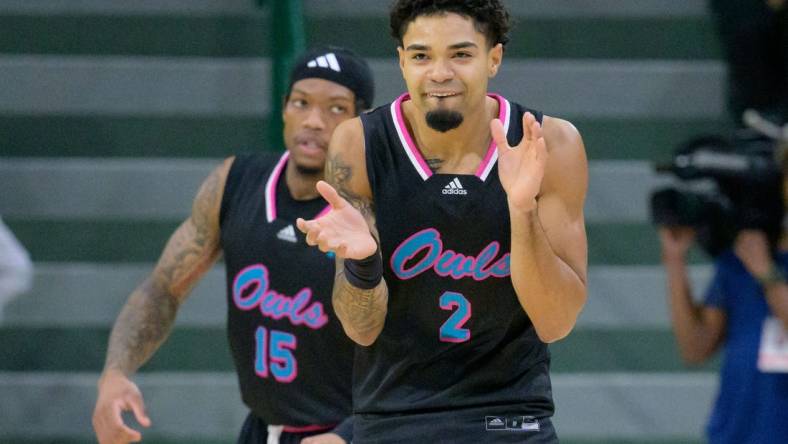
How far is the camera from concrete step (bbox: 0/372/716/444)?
205 inches

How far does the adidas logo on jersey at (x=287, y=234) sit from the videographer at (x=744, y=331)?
1344mm

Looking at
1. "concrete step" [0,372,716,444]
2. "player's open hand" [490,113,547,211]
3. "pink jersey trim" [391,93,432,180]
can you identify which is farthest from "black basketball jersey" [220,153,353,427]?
"concrete step" [0,372,716,444]

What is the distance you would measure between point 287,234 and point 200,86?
5.61 feet

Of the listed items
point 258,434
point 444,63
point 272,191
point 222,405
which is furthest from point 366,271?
point 222,405

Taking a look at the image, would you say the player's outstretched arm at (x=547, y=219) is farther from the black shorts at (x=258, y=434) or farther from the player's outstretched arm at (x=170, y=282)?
the player's outstretched arm at (x=170, y=282)

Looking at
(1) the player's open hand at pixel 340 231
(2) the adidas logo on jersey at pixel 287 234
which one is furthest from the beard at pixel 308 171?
(1) the player's open hand at pixel 340 231

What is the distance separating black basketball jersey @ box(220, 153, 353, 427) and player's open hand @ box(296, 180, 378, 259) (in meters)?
0.90

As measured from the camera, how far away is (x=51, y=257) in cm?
540

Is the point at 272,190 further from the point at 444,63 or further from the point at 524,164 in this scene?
the point at 524,164

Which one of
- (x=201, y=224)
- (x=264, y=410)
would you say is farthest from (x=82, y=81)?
(x=264, y=410)

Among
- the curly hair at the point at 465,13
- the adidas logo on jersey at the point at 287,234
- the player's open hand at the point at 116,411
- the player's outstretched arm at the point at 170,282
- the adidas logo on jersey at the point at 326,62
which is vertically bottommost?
the player's open hand at the point at 116,411

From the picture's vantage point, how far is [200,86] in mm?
5539

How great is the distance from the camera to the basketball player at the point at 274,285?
12.8 ft

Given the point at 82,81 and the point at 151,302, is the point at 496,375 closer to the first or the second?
the point at 151,302
